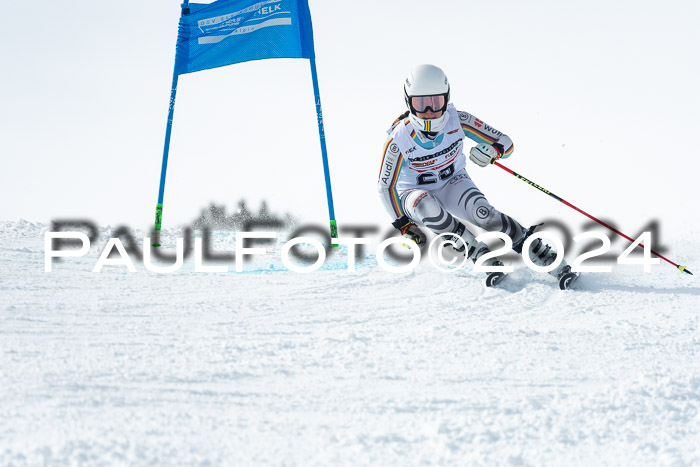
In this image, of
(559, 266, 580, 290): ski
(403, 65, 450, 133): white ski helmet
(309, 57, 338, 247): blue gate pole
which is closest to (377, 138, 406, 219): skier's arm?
(403, 65, 450, 133): white ski helmet

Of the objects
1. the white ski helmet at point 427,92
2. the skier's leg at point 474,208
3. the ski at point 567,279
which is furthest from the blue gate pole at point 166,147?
the ski at point 567,279

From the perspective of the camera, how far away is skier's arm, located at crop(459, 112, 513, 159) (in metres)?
5.11

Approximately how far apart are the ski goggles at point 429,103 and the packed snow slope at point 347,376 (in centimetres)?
136

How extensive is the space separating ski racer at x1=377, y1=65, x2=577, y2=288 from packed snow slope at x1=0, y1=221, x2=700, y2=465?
47cm

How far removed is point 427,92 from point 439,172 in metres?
0.70

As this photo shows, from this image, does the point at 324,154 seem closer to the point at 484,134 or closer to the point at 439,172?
the point at 439,172

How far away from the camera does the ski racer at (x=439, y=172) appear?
477 cm

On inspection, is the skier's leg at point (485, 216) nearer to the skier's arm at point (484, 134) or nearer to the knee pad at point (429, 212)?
the knee pad at point (429, 212)

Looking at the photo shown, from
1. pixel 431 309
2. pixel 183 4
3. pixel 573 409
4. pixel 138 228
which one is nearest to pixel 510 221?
pixel 431 309

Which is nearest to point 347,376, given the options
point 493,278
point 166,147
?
point 493,278

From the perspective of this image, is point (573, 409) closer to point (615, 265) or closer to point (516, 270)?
point (516, 270)

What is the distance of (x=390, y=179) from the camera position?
16.6ft

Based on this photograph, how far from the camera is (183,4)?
6.90 metres

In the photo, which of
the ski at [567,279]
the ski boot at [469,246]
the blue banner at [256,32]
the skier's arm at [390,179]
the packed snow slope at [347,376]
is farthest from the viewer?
the blue banner at [256,32]
